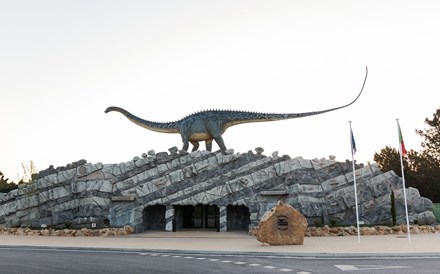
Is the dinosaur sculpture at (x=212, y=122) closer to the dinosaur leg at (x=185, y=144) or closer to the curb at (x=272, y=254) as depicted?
the dinosaur leg at (x=185, y=144)

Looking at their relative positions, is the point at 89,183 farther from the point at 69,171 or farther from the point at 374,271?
the point at 374,271

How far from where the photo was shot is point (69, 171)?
31688mm

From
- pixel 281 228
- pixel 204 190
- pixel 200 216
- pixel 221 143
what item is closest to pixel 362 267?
pixel 281 228

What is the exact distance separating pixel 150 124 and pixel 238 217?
32.4 feet

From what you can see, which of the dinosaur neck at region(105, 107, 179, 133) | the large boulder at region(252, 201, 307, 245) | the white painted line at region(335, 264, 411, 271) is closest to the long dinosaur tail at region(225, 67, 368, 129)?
the dinosaur neck at region(105, 107, 179, 133)

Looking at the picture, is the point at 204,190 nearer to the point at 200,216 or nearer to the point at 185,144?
the point at 185,144

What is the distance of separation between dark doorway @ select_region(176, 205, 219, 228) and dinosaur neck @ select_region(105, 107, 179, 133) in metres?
5.97

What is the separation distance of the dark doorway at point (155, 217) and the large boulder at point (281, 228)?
43.1 ft

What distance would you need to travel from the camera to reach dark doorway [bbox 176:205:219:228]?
107ft

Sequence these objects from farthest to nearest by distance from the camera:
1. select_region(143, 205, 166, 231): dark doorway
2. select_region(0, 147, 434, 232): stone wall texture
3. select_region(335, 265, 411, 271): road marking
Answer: select_region(143, 205, 166, 231): dark doorway
select_region(0, 147, 434, 232): stone wall texture
select_region(335, 265, 411, 271): road marking

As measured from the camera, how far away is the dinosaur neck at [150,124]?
3317 cm

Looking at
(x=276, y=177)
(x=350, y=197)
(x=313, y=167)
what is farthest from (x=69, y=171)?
(x=350, y=197)

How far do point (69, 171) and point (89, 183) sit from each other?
213 cm

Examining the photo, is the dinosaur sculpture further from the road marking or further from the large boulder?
the road marking
